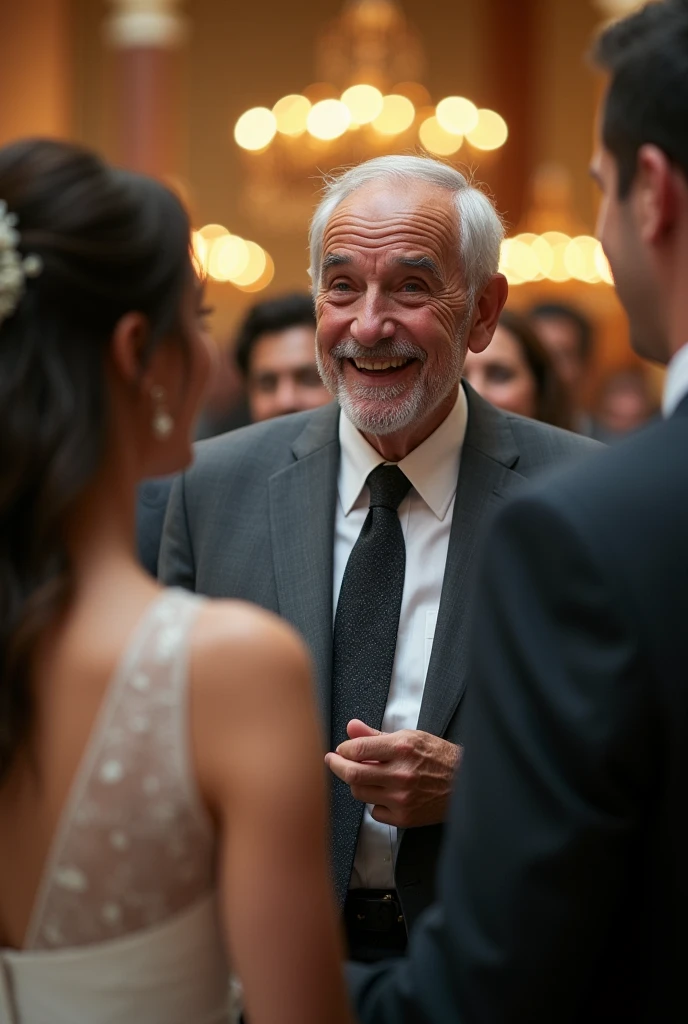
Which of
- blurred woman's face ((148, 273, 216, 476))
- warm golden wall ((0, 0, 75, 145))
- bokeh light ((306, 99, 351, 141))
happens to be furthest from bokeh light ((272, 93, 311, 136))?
blurred woman's face ((148, 273, 216, 476))

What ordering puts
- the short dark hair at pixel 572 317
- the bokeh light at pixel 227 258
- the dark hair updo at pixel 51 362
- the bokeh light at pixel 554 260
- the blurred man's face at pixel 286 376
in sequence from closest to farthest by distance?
1. the dark hair updo at pixel 51 362
2. the blurred man's face at pixel 286 376
3. the short dark hair at pixel 572 317
4. the bokeh light at pixel 554 260
5. the bokeh light at pixel 227 258

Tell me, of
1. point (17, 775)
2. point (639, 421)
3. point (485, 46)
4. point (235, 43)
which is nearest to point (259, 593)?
point (17, 775)

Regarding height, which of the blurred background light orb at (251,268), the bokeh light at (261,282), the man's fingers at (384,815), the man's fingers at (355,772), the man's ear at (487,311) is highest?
the man's ear at (487,311)

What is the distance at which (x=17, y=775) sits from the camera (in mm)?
1515

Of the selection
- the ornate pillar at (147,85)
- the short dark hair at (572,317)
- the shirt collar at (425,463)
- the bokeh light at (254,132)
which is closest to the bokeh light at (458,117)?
the bokeh light at (254,132)

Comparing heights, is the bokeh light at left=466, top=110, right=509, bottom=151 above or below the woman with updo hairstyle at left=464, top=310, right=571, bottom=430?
above

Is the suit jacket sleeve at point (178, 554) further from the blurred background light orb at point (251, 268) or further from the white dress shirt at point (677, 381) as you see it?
the blurred background light orb at point (251, 268)

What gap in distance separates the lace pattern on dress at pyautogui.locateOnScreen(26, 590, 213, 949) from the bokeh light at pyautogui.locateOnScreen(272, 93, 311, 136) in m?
11.0

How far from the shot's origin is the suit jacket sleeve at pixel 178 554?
2.81 metres

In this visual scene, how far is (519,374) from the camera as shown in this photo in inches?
181

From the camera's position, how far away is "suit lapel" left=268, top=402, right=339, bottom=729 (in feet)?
8.42

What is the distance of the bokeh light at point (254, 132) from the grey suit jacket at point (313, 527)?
390 inches

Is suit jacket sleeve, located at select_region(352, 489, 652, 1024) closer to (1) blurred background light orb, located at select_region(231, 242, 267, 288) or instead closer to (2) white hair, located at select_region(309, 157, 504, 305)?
(2) white hair, located at select_region(309, 157, 504, 305)

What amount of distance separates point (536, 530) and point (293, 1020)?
582mm
